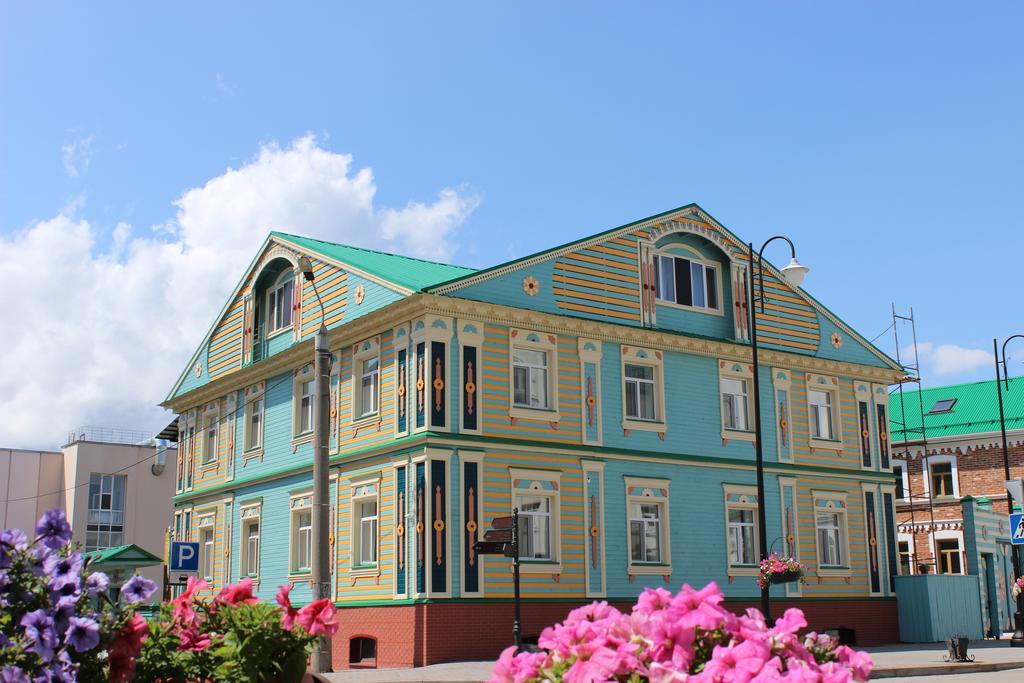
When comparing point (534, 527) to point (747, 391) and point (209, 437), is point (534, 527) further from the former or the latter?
point (209, 437)

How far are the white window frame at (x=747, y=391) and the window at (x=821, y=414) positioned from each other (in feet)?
7.57

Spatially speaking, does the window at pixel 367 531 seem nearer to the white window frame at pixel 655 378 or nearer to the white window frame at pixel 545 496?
the white window frame at pixel 545 496

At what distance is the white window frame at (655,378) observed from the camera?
27688mm

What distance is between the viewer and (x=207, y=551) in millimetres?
33156

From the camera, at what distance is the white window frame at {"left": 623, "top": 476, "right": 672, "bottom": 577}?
26.9m

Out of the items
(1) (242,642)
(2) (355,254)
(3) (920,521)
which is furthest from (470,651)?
(3) (920,521)

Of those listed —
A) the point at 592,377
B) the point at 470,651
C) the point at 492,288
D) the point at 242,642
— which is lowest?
the point at 470,651

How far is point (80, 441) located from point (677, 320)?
38.4 meters

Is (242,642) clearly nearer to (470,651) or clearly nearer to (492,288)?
(470,651)

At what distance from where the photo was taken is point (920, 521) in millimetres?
43156

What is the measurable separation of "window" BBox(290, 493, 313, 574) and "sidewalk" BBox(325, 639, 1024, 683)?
19.0 feet

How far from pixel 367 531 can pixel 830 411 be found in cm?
1416

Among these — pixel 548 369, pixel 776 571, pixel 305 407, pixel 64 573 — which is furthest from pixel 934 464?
pixel 64 573

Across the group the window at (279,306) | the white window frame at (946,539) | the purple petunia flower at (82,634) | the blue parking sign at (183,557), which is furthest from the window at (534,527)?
the white window frame at (946,539)
